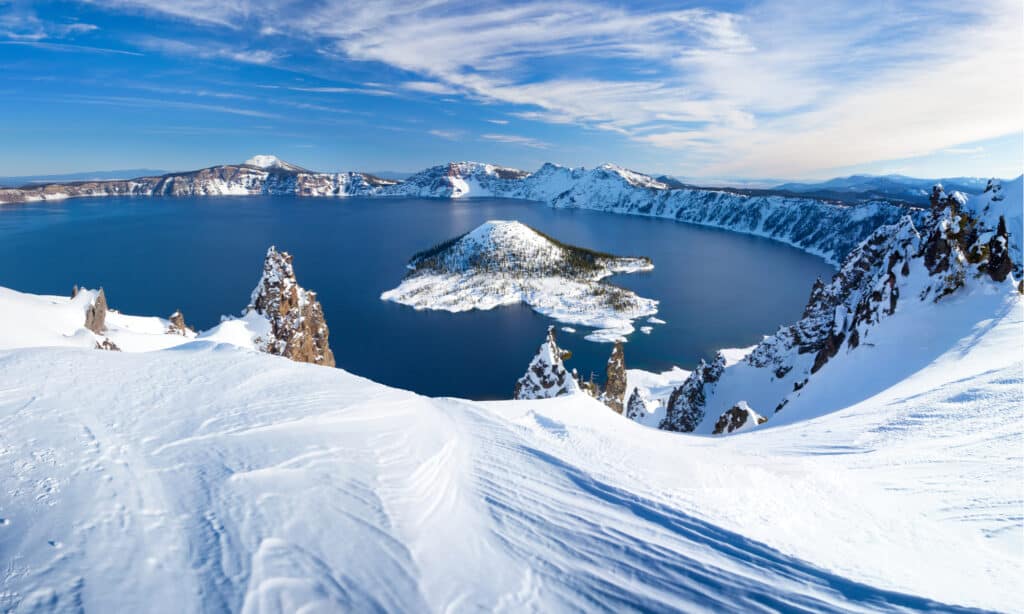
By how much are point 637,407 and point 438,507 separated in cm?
4515

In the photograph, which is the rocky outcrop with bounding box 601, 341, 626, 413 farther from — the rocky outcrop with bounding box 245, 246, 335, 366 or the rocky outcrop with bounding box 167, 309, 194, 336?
the rocky outcrop with bounding box 167, 309, 194, 336

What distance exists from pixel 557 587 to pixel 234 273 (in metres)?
130

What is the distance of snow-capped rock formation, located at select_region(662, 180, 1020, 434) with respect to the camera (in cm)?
1969

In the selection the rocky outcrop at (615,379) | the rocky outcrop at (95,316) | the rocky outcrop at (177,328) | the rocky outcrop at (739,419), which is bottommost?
the rocky outcrop at (615,379)

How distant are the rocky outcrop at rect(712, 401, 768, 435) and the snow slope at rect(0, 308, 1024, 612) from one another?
59.0 ft

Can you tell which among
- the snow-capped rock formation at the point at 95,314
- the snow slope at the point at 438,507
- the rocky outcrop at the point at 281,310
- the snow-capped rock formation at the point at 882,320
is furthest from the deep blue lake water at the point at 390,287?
the snow slope at the point at 438,507

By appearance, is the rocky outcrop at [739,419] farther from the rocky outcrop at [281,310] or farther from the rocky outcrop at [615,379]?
the rocky outcrop at [281,310]

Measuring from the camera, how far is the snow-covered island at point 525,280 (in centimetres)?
10356

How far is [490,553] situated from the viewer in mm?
5875

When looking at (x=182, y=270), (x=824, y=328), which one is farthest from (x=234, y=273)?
(x=824, y=328)

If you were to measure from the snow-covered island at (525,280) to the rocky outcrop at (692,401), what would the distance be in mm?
39469

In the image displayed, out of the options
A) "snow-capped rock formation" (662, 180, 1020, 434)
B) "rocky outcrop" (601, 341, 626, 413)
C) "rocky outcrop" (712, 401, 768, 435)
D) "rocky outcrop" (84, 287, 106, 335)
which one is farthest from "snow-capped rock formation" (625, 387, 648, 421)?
"rocky outcrop" (84, 287, 106, 335)

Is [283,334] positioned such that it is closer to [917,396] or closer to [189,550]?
[189,550]

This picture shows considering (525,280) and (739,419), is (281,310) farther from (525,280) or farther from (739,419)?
(525,280)
